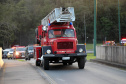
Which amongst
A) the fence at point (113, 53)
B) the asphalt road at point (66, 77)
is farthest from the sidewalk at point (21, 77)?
the fence at point (113, 53)

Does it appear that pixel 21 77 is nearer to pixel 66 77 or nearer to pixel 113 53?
pixel 66 77

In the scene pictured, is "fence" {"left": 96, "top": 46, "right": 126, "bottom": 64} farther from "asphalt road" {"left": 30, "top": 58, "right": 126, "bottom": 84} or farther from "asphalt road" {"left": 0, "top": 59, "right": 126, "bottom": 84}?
"asphalt road" {"left": 30, "top": 58, "right": 126, "bottom": 84}

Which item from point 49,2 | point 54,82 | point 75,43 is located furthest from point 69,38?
point 49,2

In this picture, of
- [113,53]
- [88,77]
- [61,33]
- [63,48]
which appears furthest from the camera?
[113,53]

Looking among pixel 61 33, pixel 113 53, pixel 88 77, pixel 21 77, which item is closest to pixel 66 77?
pixel 88 77

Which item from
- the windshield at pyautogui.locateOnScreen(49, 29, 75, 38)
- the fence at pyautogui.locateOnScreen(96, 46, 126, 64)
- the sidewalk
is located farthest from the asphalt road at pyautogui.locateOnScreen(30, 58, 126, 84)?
the windshield at pyautogui.locateOnScreen(49, 29, 75, 38)

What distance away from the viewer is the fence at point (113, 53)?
Answer: 19578 millimetres

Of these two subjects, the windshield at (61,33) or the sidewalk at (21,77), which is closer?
the sidewalk at (21,77)

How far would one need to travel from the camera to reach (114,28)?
103 meters

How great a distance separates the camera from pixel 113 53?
70.5ft

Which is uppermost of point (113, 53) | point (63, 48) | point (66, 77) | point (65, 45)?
point (65, 45)

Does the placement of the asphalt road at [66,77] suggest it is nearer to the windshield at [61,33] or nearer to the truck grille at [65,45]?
the truck grille at [65,45]

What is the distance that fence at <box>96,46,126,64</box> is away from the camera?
19.6m

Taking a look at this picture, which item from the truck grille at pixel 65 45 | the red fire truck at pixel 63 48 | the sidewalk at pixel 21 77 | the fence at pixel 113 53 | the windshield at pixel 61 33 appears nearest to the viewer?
the sidewalk at pixel 21 77
